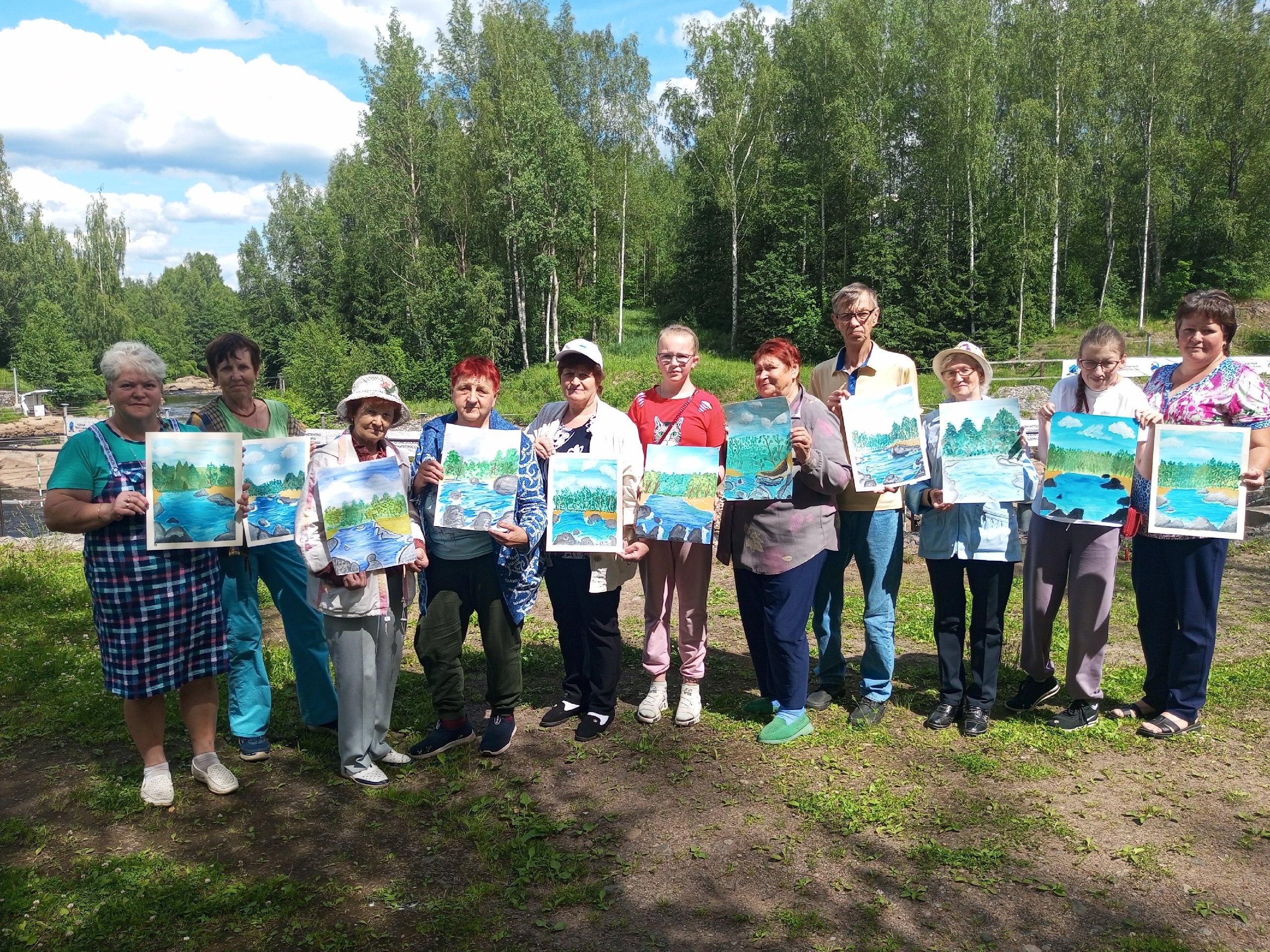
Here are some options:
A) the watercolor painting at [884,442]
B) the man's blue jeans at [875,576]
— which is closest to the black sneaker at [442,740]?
the man's blue jeans at [875,576]

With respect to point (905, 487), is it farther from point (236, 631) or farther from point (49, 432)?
point (49, 432)

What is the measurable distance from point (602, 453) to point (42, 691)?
4.47 metres

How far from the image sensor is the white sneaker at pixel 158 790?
13.5 feet

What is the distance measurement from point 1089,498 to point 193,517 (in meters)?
4.48

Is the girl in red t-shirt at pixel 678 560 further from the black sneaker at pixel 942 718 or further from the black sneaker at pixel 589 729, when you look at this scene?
the black sneaker at pixel 942 718

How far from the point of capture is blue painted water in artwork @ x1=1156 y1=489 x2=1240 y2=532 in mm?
4258

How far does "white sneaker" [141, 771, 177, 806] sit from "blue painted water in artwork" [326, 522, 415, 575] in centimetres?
144

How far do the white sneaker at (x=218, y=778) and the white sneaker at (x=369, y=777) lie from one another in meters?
0.55

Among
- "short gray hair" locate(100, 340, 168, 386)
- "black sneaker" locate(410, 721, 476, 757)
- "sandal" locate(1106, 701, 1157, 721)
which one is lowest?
"black sneaker" locate(410, 721, 476, 757)

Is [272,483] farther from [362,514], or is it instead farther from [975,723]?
[975,723]

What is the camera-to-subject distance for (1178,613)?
4547 mm

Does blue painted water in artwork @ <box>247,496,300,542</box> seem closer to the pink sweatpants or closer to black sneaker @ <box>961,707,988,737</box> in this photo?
the pink sweatpants

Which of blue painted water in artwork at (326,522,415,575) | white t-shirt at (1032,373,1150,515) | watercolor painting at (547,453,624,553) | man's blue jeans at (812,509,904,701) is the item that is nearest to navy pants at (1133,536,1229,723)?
white t-shirt at (1032,373,1150,515)

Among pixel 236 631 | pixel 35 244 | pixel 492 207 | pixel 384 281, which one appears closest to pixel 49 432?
pixel 384 281
